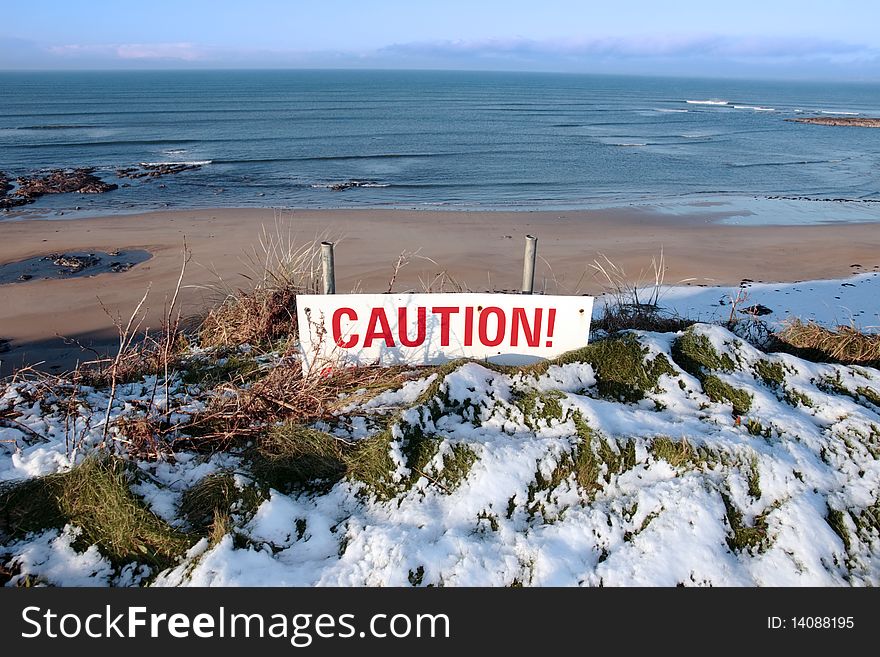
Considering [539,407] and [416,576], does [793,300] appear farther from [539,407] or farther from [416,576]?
[416,576]

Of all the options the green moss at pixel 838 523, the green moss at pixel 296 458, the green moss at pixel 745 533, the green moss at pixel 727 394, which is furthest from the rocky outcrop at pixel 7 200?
the green moss at pixel 838 523

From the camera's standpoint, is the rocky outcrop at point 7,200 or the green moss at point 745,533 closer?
the green moss at point 745,533

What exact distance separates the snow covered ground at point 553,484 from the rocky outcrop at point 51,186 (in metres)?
17.1

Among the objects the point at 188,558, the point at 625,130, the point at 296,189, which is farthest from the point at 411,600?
the point at 625,130

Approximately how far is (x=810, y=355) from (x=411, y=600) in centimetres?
374

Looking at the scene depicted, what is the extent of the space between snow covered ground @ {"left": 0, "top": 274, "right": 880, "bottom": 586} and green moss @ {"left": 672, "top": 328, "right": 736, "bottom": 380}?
0.06ft

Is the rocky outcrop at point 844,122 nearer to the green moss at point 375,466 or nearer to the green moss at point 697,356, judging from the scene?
the green moss at point 697,356

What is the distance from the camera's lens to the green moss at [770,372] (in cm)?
358

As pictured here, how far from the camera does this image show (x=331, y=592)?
218 centimetres

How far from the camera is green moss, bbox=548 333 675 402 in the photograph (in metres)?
3.47

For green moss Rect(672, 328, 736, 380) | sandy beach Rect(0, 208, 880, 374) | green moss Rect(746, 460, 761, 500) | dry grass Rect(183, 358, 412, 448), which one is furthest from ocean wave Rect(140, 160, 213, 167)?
green moss Rect(746, 460, 761, 500)

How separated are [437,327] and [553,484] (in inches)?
53.8

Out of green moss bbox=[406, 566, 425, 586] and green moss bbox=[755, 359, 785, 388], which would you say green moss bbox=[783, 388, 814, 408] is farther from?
green moss bbox=[406, 566, 425, 586]

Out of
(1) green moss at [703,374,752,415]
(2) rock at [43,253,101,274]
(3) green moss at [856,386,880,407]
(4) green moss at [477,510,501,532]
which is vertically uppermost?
(1) green moss at [703,374,752,415]
